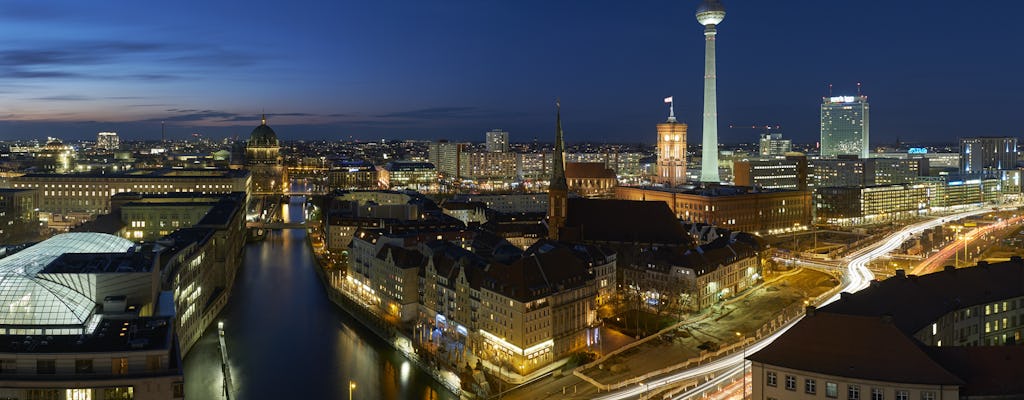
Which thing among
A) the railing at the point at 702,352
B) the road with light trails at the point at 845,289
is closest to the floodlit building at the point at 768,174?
the road with light trails at the point at 845,289

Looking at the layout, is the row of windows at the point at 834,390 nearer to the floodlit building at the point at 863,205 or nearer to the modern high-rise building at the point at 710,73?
the floodlit building at the point at 863,205

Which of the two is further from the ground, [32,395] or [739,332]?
[32,395]

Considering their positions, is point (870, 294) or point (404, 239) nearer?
point (870, 294)

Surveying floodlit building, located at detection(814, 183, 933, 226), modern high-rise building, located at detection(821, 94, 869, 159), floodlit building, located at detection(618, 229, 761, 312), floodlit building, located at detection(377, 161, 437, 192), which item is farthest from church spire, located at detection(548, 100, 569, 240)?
modern high-rise building, located at detection(821, 94, 869, 159)

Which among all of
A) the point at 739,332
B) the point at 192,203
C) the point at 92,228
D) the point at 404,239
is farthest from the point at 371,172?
the point at 739,332

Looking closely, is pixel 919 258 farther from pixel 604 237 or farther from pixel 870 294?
pixel 870 294

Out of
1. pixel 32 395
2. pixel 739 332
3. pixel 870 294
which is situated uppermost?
pixel 870 294

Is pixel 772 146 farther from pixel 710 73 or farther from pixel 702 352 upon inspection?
pixel 702 352

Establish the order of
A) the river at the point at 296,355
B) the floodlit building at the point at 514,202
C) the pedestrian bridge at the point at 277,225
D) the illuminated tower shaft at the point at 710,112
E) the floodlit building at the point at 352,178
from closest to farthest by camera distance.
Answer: the river at the point at 296,355
the pedestrian bridge at the point at 277,225
the floodlit building at the point at 514,202
the illuminated tower shaft at the point at 710,112
the floodlit building at the point at 352,178
